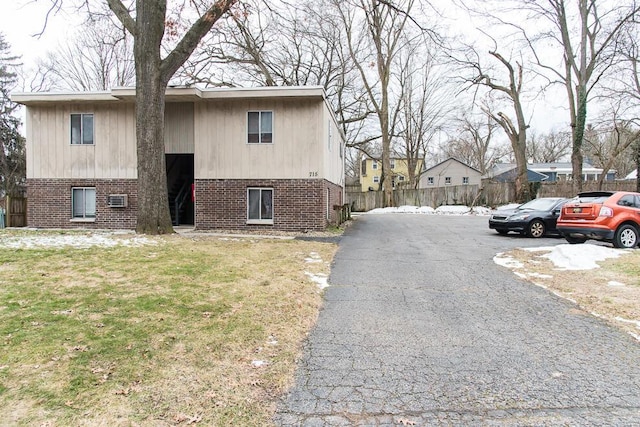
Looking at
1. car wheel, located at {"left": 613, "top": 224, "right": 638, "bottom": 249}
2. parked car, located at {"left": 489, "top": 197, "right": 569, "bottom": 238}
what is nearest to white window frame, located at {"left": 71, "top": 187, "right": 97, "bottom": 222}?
parked car, located at {"left": 489, "top": 197, "right": 569, "bottom": 238}

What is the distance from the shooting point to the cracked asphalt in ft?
9.39

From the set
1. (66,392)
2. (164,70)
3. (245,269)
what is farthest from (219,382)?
(164,70)

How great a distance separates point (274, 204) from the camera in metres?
14.4

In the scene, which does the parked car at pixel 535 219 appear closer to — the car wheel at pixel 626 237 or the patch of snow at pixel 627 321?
the car wheel at pixel 626 237

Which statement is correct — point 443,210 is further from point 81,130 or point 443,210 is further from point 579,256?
point 81,130

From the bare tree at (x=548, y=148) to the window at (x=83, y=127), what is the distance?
2594 inches

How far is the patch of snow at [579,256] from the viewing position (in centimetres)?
820

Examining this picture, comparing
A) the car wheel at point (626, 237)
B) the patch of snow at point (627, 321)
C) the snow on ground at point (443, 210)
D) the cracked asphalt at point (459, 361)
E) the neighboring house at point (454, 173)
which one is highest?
the neighboring house at point (454, 173)

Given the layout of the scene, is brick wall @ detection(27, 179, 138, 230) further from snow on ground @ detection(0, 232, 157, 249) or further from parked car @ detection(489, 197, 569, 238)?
parked car @ detection(489, 197, 569, 238)

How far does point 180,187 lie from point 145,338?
1431cm

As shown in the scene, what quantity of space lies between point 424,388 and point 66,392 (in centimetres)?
262

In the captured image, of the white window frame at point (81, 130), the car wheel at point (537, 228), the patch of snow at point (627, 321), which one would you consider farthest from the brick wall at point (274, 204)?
the patch of snow at point (627, 321)

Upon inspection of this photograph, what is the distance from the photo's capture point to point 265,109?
1427 centimetres

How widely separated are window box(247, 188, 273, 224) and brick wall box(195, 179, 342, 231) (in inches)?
6.2
